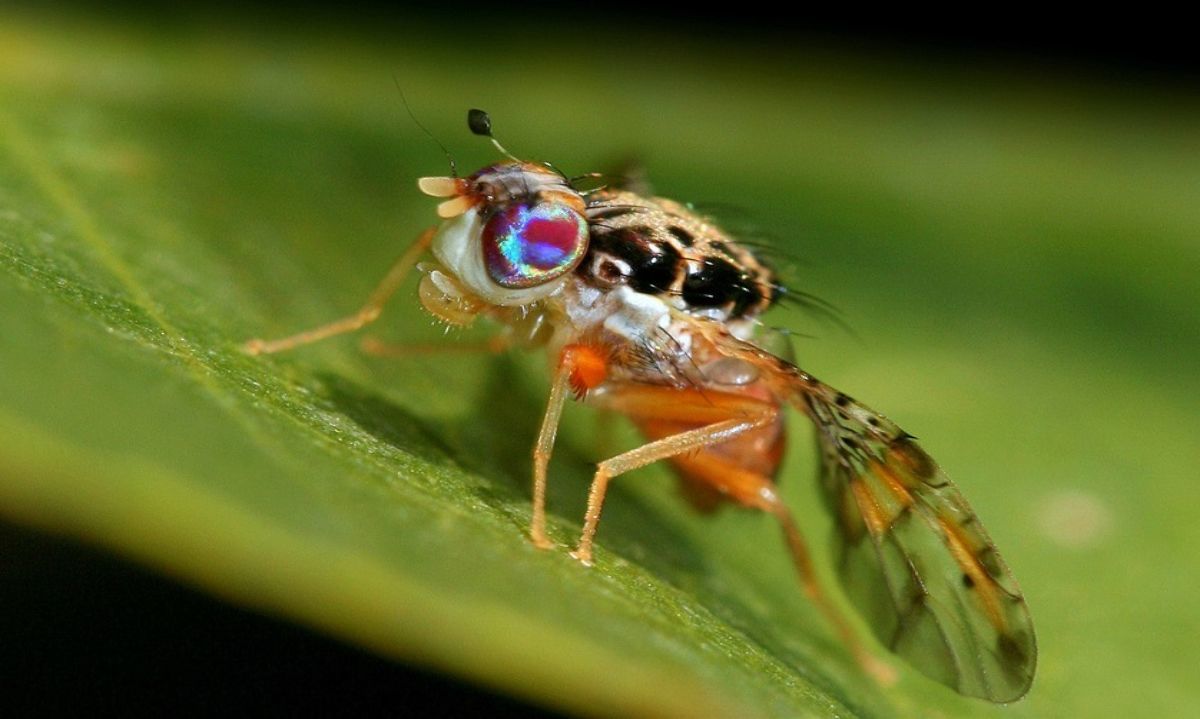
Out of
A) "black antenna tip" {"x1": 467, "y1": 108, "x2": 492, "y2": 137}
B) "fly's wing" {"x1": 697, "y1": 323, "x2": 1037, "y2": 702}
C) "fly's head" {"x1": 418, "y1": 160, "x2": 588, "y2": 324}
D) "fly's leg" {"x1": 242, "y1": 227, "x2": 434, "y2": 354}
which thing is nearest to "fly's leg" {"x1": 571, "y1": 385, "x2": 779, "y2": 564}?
"fly's wing" {"x1": 697, "y1": 323, "x2": 1037, "y2": 702}

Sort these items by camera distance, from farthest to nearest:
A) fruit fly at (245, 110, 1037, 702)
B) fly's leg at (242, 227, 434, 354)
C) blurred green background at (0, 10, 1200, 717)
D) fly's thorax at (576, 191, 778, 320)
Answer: fly's thorax at (576, 191, 778, 320)
fly's leg at (242, 227, 434, 354)
fruit fly at (245, 110, 1037, 702)
blurred green background at (0, 10, 1200, 717)

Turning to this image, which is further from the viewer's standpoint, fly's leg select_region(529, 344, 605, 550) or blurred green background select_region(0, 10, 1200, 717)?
fly's leg select_region(529, 344, 605, 550)

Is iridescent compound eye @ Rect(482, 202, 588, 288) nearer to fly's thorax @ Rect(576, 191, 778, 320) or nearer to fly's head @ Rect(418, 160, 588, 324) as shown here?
fly's head @ Rect(418, 160, 588, 324)

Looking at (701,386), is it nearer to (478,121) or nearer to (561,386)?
(561,386)

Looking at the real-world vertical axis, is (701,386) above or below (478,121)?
below

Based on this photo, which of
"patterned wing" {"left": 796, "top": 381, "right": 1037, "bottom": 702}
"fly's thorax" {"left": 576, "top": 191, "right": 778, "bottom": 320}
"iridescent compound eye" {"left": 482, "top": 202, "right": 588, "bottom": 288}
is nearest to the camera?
"patterned wing" {"left": 796, "top": 381, "right": 1037, "bottom": 702}

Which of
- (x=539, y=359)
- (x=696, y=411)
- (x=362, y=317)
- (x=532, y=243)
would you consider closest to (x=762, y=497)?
(x=696, y=411)
